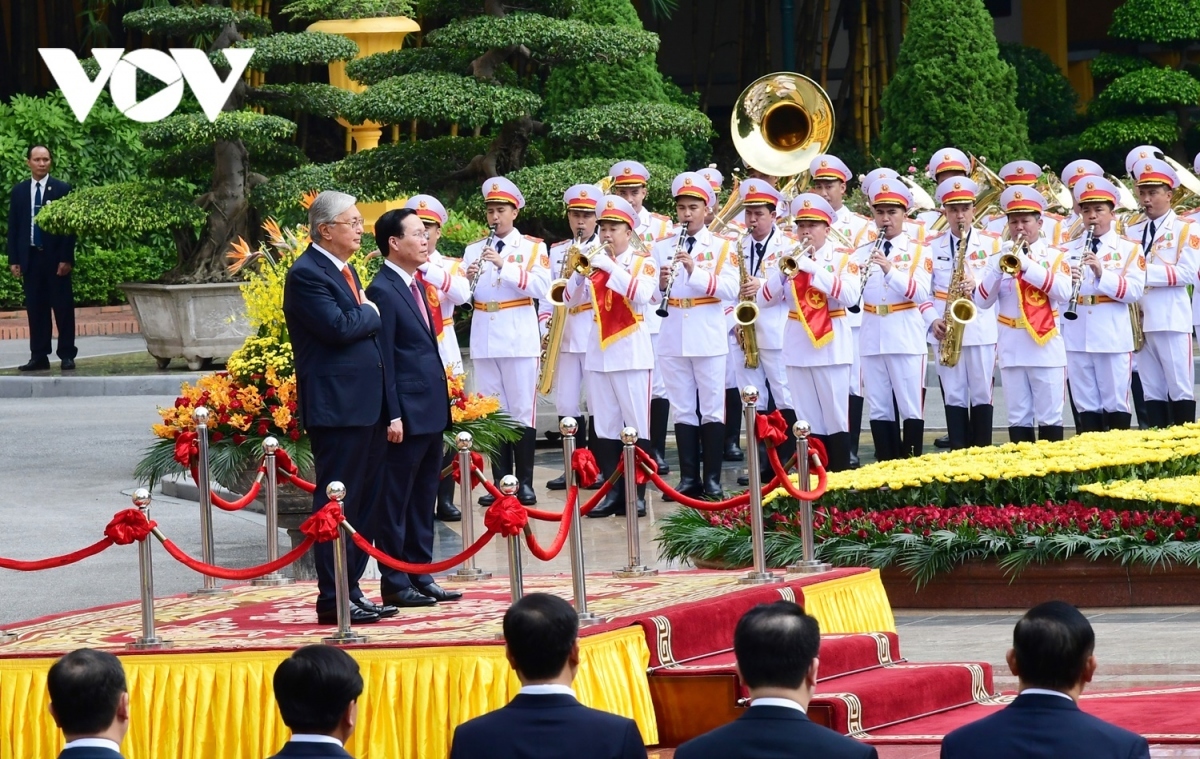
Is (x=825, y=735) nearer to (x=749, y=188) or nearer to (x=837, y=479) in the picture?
(x=837, y=479)

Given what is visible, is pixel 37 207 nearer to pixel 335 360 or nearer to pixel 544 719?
pixel 335 360

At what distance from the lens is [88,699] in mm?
5039

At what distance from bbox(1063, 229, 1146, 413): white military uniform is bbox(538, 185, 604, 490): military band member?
3145 mm


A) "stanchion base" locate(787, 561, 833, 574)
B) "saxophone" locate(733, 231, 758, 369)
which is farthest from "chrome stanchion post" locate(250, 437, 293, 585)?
"saxophone" locate(733, 231, 758, 369)

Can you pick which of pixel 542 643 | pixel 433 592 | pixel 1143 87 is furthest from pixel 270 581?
pixel 1143 87

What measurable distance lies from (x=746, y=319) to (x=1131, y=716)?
6.71 metres

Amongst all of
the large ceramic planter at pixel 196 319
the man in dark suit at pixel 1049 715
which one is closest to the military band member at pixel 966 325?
the large ceramic planter at pixel 196 319

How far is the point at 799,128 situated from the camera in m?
15.8

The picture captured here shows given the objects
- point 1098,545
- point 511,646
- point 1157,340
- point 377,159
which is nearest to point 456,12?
point 377,159

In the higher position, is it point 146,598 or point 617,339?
point 617,339

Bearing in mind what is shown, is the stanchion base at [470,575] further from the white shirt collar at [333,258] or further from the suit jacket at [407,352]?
the white shirt collar at [333,258]

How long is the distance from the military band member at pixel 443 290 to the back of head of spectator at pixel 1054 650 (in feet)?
25.8

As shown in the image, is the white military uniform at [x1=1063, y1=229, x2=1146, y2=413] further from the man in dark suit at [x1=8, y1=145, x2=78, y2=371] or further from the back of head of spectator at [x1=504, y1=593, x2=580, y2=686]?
the man in dark suit at [x1=8, y1=145, x2=78, y2=371]

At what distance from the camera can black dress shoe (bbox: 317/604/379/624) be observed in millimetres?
8016
